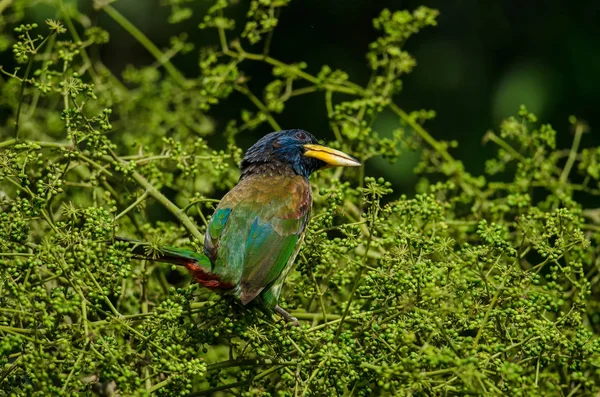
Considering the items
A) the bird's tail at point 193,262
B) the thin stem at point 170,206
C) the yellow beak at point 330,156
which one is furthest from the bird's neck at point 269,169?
the bird's tail at point 193,262

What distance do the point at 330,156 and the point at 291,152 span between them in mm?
289

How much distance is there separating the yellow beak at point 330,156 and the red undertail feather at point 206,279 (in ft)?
2.78

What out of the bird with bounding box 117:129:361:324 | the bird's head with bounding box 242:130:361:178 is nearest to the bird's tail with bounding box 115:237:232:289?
the bird with bounding box 117:129:361:324

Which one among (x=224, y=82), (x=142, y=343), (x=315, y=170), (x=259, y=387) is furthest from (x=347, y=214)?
(x=142, y=343)

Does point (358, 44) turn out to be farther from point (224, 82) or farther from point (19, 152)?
point (19, 152)

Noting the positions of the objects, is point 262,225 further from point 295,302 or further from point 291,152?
point 291,152

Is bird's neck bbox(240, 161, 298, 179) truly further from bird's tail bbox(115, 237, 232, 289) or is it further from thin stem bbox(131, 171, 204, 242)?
bird's tail bbox(115, 237, 232, 289)

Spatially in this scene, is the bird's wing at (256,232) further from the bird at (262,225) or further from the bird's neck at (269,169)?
the bird's neck at (269,169)

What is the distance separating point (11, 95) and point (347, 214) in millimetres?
1601

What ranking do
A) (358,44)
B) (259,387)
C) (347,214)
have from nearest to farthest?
(259,387) → (347,214) → (358,44)

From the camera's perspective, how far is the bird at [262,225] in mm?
3131

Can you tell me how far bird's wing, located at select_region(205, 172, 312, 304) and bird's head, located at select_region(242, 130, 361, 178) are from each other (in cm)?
21

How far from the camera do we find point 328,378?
2547 mm

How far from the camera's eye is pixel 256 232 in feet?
11.5
